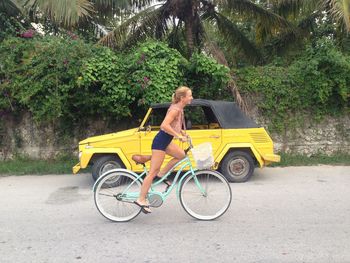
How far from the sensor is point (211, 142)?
7797mm

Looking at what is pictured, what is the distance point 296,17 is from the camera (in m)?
12.6

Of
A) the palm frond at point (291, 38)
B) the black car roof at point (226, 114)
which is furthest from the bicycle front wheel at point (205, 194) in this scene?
the palm frond at point (291, 38)

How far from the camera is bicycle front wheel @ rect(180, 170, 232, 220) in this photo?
537 cm

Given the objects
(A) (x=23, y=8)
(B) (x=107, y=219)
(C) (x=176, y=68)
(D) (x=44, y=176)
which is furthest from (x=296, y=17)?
(B) (x=107, y=219)

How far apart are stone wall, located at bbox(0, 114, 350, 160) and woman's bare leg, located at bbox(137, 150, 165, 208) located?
556cm

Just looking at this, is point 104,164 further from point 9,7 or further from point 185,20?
point 9,7

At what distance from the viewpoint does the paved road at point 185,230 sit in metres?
4.32

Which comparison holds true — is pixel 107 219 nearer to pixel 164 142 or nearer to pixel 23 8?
pixel 164 142

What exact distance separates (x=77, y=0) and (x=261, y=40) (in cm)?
701

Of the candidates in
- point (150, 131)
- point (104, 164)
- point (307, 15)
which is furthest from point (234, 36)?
point (104, 164)

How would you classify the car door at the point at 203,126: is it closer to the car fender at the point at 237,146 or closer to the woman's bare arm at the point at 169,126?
the car fender at the point at 237,146

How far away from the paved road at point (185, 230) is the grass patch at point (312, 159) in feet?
7.43

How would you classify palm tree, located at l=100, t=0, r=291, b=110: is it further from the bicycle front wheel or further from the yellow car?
the bicycle front wheel

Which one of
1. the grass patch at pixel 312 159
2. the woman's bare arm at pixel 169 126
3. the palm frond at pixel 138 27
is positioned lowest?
the grass patch at pixel 312 159
